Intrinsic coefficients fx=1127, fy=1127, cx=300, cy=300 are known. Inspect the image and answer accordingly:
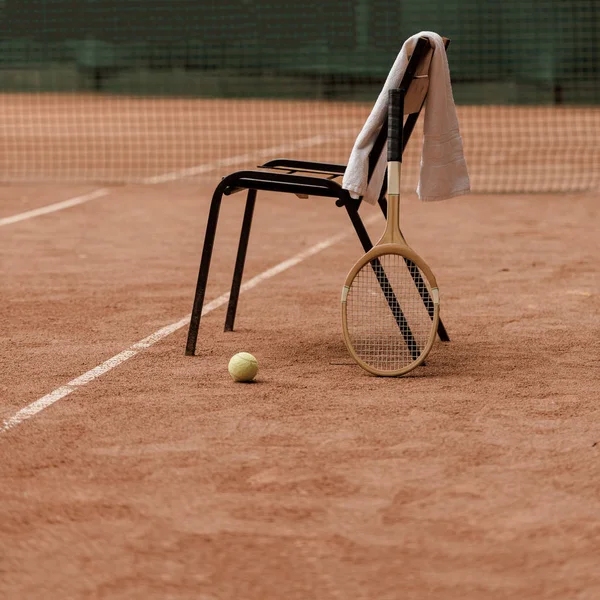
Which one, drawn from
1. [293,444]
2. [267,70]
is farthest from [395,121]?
[267,70]

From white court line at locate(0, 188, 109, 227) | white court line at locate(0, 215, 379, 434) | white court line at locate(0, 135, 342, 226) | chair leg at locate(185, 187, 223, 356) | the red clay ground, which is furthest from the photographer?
white court line at locate(0, 135, 342, 226)

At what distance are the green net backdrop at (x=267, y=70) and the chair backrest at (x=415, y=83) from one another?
Answer: 11.8 m

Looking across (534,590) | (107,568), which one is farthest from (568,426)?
(107,568)

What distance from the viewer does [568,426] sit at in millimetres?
3949

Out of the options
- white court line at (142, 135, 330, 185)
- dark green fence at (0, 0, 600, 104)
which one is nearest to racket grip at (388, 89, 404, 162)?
white court line at (142, 135, 330, 185)

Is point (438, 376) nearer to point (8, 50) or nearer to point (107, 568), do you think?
point (107, 568)

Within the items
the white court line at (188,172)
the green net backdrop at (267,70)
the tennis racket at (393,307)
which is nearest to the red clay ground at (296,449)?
the tennis racket at (393,307)

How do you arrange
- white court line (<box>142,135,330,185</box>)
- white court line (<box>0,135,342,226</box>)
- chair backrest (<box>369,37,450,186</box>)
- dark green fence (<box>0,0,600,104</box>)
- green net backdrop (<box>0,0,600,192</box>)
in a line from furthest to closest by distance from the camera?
dark green fence (<box>0,0,600,104</box>) < green net backdrop (<box>0,0,600,192</box>) < white court line (<box>142,135,330,185</box>) < white court line (<box>0,135,342,226</box>) < chair backrest (<box>369,37,450,186</box>)

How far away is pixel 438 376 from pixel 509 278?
7.78 ft

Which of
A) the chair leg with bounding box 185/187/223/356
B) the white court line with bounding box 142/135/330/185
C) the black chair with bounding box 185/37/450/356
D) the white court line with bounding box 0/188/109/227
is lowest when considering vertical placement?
the white court line with bounding box 142/135/330/185

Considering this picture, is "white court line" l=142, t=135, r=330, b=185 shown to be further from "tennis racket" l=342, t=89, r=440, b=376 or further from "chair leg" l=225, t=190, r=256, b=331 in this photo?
"tennis racket" l=342, t=89, r=440, b=376

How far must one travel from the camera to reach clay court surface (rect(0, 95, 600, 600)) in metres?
→ 2.80

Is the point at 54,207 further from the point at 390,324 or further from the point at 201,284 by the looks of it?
the point at 390,324

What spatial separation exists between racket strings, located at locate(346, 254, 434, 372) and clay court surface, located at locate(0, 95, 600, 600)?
0.33ft
